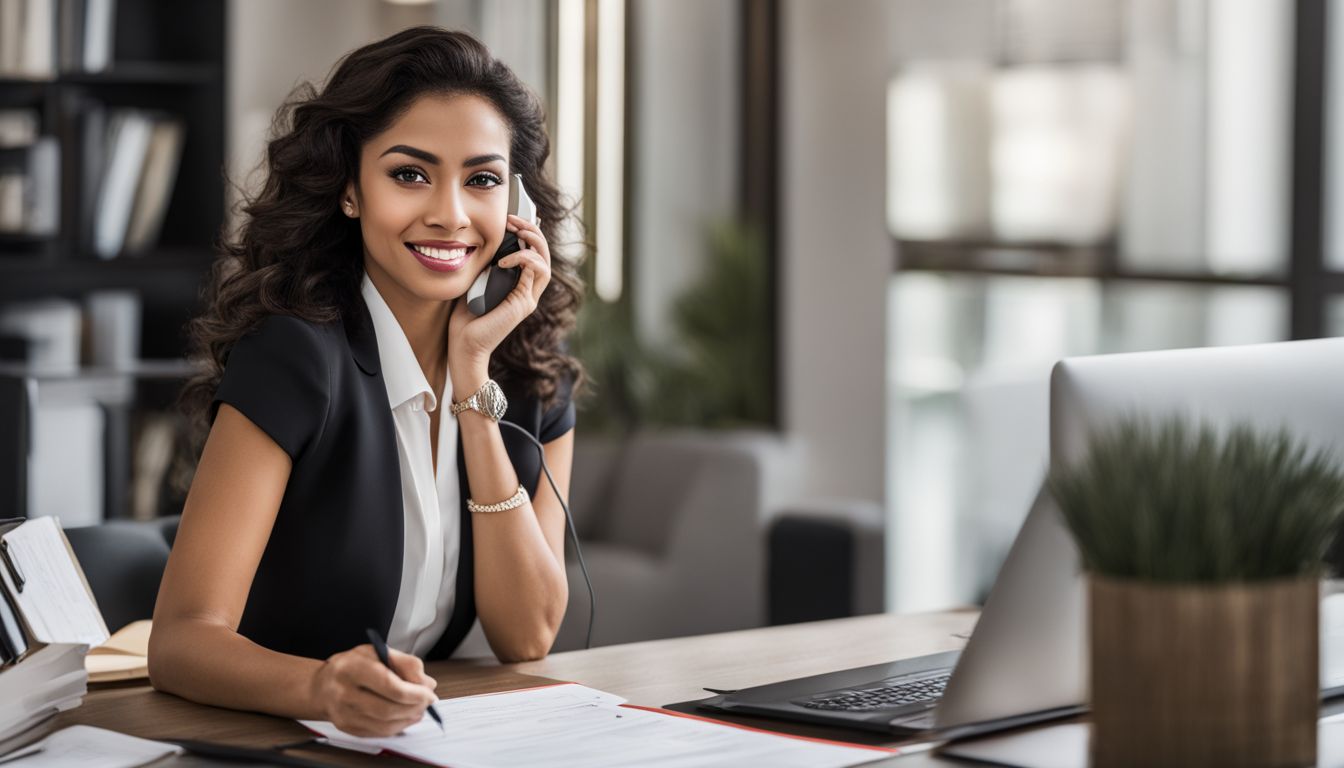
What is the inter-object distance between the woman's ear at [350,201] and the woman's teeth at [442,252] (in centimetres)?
11

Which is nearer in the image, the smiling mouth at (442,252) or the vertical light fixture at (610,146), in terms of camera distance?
the smiling mouth at (442,252)

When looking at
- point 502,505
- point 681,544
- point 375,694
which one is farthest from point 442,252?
point 681,544

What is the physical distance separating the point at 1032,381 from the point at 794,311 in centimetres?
101

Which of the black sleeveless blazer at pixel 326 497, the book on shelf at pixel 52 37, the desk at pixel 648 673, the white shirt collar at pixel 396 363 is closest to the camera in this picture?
the desk at pixel 648 673

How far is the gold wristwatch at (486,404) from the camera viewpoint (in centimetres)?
184

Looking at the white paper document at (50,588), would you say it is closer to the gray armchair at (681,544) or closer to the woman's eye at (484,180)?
the woman's eye at (484,180)

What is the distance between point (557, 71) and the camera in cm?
586

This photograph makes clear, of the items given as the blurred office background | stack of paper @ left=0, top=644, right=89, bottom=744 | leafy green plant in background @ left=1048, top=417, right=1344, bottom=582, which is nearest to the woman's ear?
stack of paper @ left=0, top=644, right=89, bottom=744

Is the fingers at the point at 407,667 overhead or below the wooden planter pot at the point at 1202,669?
below

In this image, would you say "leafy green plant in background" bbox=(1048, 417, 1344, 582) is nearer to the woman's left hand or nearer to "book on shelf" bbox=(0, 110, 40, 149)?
the woman's left hand

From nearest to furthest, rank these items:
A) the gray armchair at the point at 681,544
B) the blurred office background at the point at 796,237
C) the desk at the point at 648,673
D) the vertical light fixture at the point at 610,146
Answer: the desk at the point at 648,673 → the blurred office background at the point at 796,237 → the gray armchair at the point at 681,544 → the vertical light fixture at the point at 610,146

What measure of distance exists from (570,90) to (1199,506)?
495 cm

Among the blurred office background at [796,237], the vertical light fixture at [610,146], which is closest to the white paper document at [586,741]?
the blurred office background at [796,237]

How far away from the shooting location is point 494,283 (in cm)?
187
